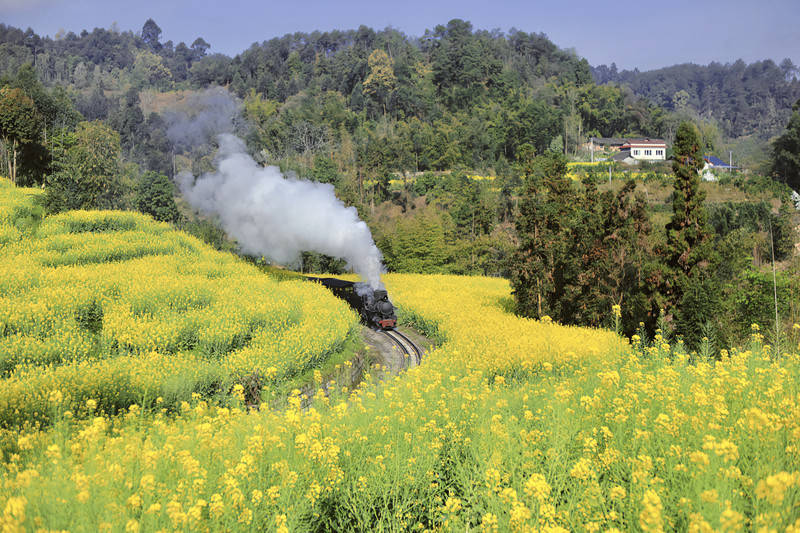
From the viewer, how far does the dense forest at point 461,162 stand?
22.5 m

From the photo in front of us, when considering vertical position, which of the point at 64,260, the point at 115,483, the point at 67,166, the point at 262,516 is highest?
the point at 67,166

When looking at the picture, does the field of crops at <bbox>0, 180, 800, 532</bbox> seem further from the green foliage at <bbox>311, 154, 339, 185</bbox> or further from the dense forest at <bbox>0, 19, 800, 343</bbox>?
the green foliage at <bbox>311, 154, 339, 185</bbox>

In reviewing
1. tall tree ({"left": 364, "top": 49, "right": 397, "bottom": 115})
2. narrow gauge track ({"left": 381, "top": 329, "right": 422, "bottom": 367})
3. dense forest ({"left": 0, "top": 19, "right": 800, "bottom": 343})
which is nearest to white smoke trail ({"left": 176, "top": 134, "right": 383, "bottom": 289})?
narrow gauge track ({"left": 381, "top": 329, "right": 422, "bottom": 367})

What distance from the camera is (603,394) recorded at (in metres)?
8.12

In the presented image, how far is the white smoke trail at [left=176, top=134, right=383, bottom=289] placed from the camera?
74.6 feet

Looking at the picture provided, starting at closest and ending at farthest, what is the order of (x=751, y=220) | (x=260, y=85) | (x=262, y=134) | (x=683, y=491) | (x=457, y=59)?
(x=683, y=491)
(x=751, y=220)
(x=262, y=134)
(x=457, y=59)
(x=260, y=85)

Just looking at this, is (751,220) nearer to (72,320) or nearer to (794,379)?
(794,379)

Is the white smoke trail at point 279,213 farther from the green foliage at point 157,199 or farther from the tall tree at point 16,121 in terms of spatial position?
the green foliage at point 157,199

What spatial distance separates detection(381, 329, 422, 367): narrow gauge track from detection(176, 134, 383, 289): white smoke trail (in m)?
2.37

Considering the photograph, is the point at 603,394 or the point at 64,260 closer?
the point at 603,394

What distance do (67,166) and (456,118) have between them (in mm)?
74840

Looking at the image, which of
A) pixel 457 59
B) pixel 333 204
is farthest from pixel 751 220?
pixel 457 59

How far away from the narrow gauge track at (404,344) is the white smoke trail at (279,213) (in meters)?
2.37

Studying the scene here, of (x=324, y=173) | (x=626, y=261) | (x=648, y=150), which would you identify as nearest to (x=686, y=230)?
(x=626, y=261)
